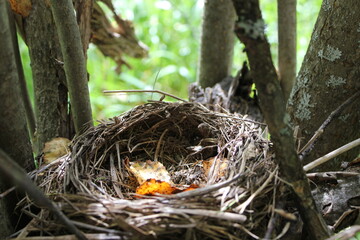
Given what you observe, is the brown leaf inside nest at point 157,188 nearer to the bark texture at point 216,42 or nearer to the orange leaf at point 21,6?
the orange leaf at point 21,6

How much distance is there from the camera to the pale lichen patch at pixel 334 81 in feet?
4.90

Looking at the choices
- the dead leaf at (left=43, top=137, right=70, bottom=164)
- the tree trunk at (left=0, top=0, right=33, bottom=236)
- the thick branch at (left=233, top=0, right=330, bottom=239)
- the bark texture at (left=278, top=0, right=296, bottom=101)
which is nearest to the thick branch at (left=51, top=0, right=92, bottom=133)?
the dead leaf at (left=43, top=137, right=70, bottom=164)

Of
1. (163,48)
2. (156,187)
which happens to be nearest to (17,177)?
(156,187)

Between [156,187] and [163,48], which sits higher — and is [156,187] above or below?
below

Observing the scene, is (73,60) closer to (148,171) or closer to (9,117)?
(9,117)

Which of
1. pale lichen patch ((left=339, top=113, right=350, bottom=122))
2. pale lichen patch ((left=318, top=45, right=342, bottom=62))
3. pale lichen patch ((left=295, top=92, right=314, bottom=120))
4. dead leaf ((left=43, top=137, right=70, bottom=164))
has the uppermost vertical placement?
pale lichen patch ((left=318, top=45, right=342, bottom=62))

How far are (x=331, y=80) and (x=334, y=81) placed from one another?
0.01 meters

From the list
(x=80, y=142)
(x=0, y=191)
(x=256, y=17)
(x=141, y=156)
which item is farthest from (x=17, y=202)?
(x=256, y=17)

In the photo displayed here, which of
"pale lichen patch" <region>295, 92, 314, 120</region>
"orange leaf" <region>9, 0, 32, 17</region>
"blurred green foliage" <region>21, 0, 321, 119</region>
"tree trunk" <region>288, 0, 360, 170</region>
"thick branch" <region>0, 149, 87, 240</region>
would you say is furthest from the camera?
"blurred green foliage" <region>21, 0, 321, 119</region>

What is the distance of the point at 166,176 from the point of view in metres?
1.71

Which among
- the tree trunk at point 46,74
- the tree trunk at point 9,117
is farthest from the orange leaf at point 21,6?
the tree trunk at point 9,117

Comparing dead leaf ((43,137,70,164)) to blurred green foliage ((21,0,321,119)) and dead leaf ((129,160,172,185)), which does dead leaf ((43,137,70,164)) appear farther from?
blurred green foliage ((21,0,321,119))

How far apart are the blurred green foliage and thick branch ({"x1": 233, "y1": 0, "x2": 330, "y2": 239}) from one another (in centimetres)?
335

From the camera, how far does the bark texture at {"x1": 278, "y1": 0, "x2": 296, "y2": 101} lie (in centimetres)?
242
